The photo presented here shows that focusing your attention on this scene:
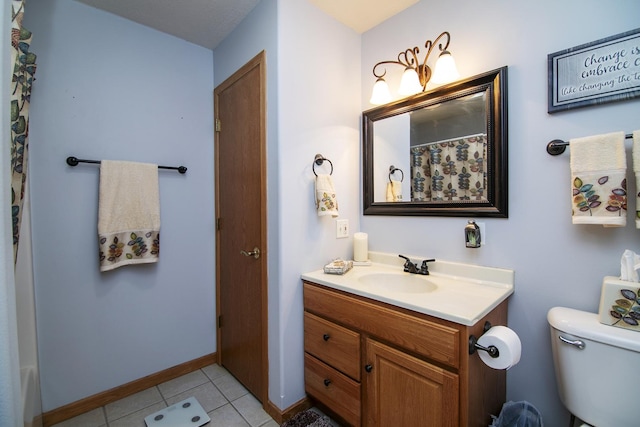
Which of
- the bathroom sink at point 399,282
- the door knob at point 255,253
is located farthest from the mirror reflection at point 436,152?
the door knob at point 255,253

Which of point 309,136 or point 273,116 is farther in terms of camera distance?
point 309,136

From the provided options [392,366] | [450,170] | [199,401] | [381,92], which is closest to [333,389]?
[392,366]

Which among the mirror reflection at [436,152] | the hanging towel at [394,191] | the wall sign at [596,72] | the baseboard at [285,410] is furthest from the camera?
the hanging towel at [394,191]

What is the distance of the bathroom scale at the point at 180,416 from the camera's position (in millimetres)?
1491

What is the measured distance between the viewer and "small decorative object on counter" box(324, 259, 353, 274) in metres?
1.52

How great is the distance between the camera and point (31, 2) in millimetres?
1437

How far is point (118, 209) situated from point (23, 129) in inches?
27.2

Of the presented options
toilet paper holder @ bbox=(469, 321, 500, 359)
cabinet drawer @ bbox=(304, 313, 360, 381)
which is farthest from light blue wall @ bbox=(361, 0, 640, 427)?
cabinet drawer @ bbox=(304, 313, 360, 381)

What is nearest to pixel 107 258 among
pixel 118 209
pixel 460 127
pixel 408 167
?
pixel 118 209

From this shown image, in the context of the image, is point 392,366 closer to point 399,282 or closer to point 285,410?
point 399,282

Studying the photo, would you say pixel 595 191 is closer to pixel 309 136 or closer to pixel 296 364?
pixel 309 136

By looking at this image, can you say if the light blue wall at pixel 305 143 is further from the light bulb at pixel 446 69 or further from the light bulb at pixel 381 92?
the light bulb at pixel 446 69

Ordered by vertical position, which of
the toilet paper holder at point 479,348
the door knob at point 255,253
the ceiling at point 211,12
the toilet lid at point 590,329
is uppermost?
the ceiling at point 211,12

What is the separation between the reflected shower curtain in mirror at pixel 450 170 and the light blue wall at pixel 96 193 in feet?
4.94
